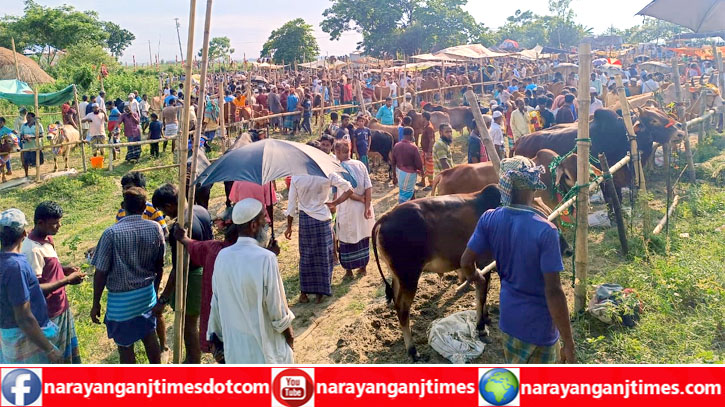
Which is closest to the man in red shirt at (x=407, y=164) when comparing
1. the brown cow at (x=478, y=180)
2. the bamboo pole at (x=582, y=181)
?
the brown cow at (x=478, y=180)

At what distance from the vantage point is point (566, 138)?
962cm

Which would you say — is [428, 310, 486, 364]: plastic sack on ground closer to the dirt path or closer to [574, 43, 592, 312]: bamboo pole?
the dirt path

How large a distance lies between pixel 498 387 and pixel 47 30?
43.6 m

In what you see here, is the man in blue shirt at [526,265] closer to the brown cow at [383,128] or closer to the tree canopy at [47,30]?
the brown cow at [383,128]

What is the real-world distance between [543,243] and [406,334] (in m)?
2.35

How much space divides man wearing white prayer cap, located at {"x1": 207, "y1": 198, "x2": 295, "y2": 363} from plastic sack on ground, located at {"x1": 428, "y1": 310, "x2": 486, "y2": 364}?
6.51ft

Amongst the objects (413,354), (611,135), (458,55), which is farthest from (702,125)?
(458,55)

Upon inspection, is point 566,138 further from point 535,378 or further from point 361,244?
point 535,378

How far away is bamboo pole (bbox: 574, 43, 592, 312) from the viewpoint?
4996mm

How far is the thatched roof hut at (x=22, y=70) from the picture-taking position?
2734 cm

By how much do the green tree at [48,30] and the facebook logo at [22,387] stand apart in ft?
128

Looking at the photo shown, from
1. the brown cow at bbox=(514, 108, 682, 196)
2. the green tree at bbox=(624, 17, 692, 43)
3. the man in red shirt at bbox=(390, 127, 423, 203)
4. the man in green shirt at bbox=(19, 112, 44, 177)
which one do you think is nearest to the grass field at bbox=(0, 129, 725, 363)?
the brown cow at bbox=(514, 108, 682, 196)

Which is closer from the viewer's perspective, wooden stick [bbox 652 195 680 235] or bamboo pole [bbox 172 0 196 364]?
bamboo pole [bbox 172 0 196 364]

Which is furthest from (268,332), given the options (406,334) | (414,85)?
(414,85)
